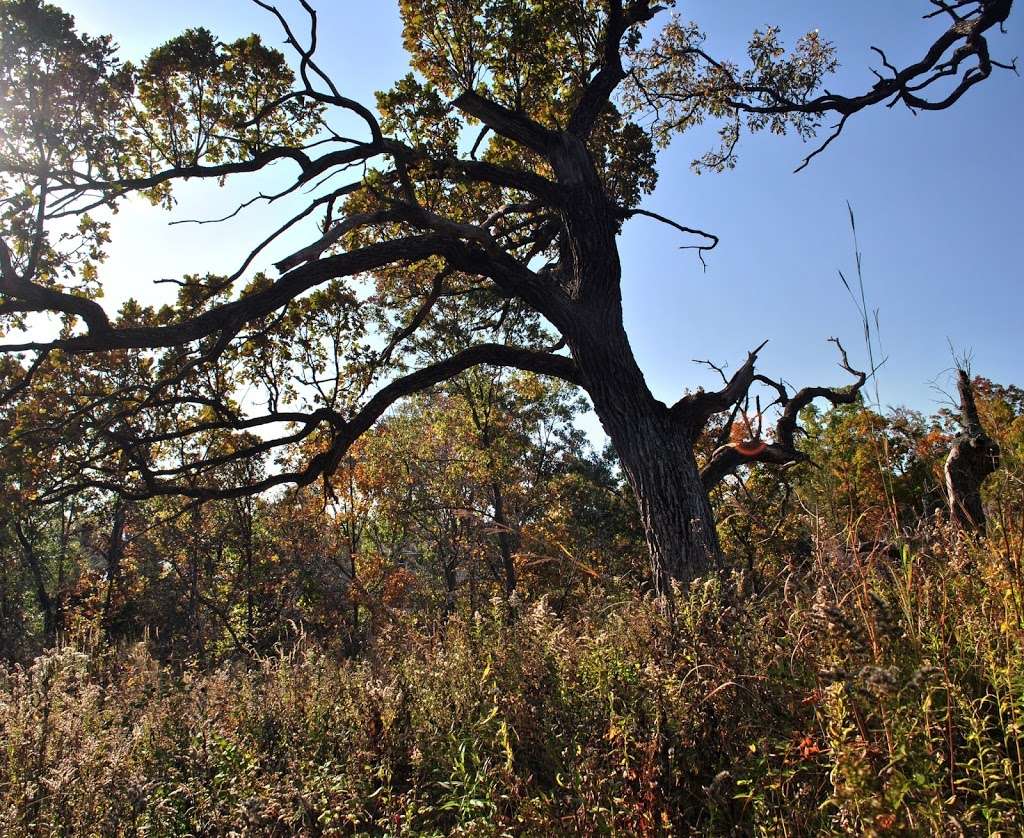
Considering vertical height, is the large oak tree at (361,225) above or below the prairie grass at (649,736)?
above

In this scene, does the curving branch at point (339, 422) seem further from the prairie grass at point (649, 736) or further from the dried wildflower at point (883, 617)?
the dried wildflower at point (883, 617)

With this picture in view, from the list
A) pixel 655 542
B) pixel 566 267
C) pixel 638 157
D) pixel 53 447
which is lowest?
pixel 655 542

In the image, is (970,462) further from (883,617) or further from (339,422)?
(339,422)

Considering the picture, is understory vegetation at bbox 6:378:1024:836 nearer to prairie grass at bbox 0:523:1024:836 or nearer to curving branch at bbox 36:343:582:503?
prairie grass at bbox 0:523:1024:836

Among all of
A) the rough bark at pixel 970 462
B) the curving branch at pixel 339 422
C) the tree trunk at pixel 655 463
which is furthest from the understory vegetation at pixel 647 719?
the rough bark at pixel 970 462

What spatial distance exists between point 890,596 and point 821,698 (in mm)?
1517

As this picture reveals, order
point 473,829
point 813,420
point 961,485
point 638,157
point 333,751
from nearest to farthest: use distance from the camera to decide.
A: point 473,829, point 333,751, point 961,485, point 638,157, point 813,420

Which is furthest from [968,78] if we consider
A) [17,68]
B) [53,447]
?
[53,447]

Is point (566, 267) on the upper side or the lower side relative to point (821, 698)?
upper

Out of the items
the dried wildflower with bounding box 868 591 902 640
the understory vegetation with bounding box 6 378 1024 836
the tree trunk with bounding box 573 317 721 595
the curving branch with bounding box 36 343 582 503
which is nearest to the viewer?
the dried wildflower with bounding box 868 591 902 640

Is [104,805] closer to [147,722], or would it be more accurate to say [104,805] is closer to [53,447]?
[147,722]

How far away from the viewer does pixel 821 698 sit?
7.06ft

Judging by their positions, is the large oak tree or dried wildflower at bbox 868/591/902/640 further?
the large oak tree

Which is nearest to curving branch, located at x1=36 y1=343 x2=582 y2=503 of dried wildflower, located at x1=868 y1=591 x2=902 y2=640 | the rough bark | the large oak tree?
the large oak tree
